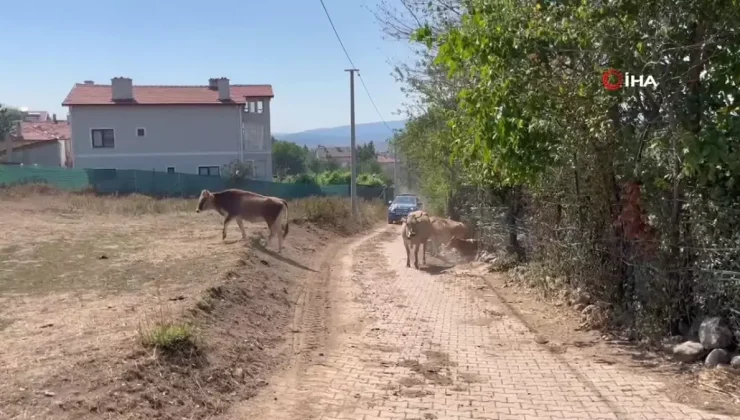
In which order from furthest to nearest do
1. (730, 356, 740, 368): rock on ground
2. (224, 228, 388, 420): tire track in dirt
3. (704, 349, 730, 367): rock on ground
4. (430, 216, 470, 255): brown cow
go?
(430, 216, 470, 255): brown cow
(704, 349, 730, 367): rock on ground
(730, 356, 740, 368): rock on ground
(224, 228, 388, 420): tire track in dirt

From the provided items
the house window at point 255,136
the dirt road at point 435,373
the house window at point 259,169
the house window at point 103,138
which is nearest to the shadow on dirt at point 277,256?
the dirt road at point 435,373

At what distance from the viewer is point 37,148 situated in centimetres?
5419

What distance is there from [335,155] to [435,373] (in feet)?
410

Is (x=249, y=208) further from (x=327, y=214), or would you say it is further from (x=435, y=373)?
(x=435, y=373)

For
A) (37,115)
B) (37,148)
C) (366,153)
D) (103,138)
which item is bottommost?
(366,153)

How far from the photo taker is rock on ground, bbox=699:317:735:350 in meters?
6.70

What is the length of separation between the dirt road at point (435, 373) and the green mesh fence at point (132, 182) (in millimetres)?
26915

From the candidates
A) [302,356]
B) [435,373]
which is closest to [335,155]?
[302,356]

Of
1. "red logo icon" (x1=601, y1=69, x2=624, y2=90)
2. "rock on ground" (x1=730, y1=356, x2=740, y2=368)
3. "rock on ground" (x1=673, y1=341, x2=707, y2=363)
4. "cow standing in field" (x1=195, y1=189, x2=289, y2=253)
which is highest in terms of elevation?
"red logo icon" (x1=601, y1=69, x2=624, y2=90)

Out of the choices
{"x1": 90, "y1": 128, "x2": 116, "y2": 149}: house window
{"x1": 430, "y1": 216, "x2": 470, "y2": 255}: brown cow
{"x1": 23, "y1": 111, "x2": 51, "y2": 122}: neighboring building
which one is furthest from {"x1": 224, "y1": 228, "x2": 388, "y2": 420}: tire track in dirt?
{"x1": 23, "y1": 111, "x2": 51, "y2": 122}: neighboring building

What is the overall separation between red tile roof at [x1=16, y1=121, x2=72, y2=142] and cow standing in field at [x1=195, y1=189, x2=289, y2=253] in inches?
1831

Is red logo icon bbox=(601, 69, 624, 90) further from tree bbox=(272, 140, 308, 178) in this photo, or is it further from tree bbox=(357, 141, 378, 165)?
tree bbox=(357, 141, 378, 165)

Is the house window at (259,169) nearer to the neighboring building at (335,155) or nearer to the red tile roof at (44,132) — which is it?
the red tile roof at (44,132)

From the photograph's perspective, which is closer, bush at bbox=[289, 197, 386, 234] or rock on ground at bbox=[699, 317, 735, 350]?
rock on ground at bbox=[699, 317, 735, 350]
